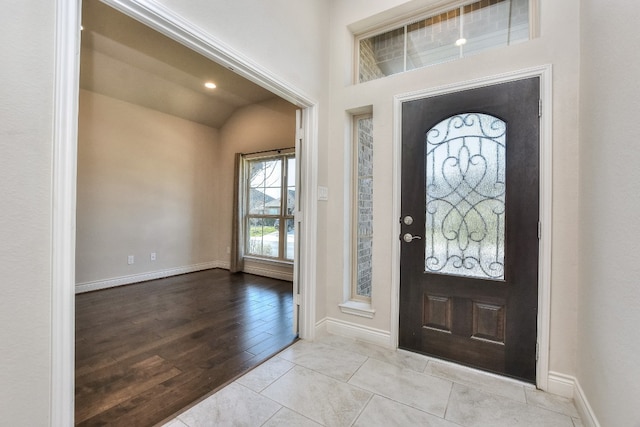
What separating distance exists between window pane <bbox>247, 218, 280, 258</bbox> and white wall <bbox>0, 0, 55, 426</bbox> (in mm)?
3803

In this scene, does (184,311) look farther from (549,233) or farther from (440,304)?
(549,233)

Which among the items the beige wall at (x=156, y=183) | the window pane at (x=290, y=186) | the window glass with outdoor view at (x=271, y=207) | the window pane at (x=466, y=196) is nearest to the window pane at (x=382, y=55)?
the window pane at (x=466, y=196)

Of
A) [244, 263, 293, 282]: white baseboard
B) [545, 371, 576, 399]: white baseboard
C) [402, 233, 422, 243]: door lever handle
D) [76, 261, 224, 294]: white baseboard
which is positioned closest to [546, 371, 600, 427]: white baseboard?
[545, 371, 576, 399]: white baseboard

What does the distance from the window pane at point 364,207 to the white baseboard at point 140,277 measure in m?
3.44

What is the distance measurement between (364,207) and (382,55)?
4.67ft

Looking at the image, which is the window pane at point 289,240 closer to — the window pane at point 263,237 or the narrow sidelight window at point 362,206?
the window pane at point 263,237

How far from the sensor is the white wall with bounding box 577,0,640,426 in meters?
1.13

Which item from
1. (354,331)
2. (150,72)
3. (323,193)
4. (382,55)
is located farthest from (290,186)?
(354,331)

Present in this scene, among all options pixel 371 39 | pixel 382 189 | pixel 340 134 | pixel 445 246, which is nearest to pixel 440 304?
pixel 445 246

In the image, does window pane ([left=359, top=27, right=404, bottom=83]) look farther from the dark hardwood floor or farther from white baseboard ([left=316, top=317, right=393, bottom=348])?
the dark hardwood floor

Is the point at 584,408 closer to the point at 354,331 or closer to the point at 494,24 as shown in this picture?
the point at 354,331

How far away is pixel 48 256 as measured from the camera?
41.6 inches

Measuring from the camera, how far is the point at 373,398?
1.71 metres

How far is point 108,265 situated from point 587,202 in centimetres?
515
